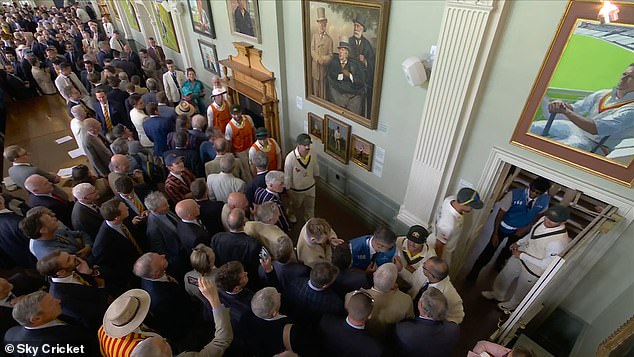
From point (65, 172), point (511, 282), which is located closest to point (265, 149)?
point (511, 282)

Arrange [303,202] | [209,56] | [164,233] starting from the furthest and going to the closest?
[209,56] → [303,202] → [164,233]

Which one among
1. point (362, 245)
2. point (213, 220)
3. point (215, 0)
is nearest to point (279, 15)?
point (215, 0)

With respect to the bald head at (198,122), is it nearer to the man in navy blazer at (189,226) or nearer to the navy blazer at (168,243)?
the navy blazer at (168,243)

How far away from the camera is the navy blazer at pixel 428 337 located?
2.28 meters

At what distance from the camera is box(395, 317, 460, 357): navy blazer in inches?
89.7

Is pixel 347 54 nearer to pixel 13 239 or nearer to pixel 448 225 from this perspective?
pixel 448 225

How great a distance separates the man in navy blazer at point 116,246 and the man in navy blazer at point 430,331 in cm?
271

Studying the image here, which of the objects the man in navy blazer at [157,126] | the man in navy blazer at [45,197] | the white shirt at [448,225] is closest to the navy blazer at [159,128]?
the man in navy blazer at [157,126]

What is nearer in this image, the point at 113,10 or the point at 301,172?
the point at 301,172

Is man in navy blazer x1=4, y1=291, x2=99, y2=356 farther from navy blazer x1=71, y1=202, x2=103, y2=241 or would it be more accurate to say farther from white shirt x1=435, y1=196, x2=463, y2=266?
white shirt x1=435, y1=196, x2=463, y2=266

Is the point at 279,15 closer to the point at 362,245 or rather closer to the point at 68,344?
the point at 362,245

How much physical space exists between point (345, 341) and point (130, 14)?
1237cm

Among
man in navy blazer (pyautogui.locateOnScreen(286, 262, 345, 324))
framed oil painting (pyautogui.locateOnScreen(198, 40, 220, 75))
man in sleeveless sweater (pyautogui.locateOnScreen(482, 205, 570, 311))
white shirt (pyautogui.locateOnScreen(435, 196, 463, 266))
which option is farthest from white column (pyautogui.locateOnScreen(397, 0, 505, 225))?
framed oil painting (pyautogui.locateOnScreen(198, 40, 220, 75))

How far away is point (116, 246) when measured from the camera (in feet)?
10.0
